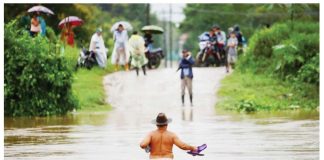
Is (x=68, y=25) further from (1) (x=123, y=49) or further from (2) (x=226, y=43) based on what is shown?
(2) (x=226, y=43)

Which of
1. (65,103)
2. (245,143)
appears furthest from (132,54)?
(245,143)

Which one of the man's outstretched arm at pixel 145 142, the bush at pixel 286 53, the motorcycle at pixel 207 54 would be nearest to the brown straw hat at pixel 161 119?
the man's outstretched arm at pixel 145 142

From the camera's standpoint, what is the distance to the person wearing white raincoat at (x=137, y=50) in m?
32.8

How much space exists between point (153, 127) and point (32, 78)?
4.60m

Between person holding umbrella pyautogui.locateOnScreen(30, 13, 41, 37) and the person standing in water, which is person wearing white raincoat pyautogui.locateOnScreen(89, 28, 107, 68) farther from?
the person standing in water

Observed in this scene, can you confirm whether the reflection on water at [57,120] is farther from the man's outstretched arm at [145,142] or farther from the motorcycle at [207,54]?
the motorcycle at [207,54]

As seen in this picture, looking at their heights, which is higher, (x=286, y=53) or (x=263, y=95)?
(x=286, y=53)

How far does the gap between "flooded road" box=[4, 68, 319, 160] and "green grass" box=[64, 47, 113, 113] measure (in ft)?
1.31

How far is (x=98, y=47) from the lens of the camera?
3189 centimetres

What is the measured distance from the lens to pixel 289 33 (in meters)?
33.5

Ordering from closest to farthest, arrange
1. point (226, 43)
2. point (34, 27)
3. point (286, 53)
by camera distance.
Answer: point (34, 27) → point (286, 53) → point (226, 43)

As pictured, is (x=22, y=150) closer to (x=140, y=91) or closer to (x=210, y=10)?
(x=140, y=91)

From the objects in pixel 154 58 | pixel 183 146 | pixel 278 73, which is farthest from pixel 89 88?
pixel 183 146

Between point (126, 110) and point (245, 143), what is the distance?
392 inches
